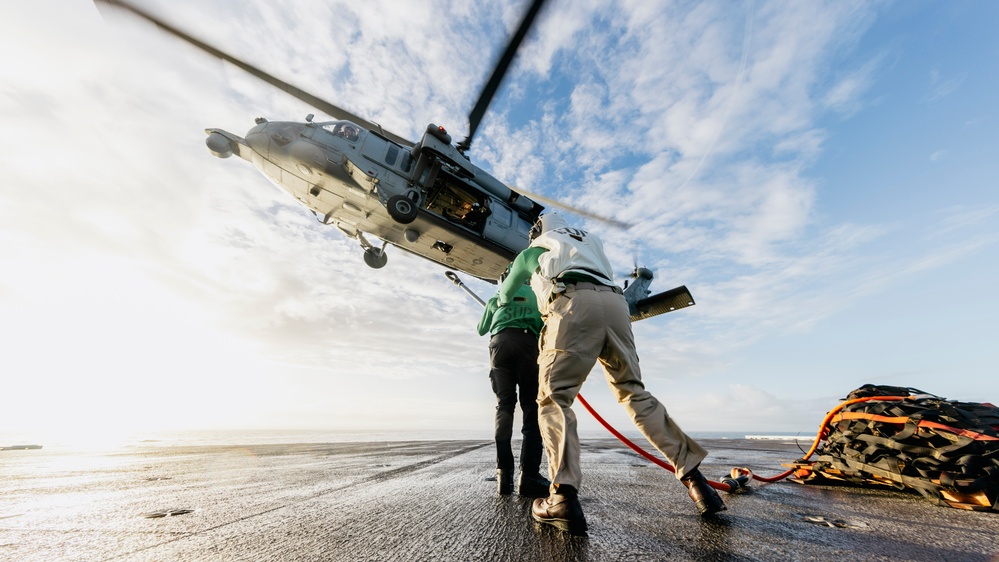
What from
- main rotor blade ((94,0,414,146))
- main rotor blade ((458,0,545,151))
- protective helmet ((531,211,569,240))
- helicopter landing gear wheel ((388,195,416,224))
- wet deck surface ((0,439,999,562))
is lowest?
wet deck surface ((0,439,999,562))

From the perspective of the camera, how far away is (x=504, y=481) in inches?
121

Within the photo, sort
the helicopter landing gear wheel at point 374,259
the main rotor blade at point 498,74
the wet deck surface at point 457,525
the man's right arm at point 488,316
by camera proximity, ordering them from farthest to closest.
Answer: the helicopter landing gear wheel at point 374,259
the main rotor blade at point 498,74
the man's right arm at point 488,316
the wet deck surface at point 457,525

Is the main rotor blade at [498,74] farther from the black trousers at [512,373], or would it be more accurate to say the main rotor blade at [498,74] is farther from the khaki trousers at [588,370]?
the khaki trousers at [588,370]

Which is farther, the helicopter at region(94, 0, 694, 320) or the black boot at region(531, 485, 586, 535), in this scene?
the helicopter at region(94, 0, 694, 320)

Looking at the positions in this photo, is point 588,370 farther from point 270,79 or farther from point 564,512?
point 270,79

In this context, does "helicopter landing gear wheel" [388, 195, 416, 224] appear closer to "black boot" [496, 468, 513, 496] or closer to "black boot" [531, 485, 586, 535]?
"black boot" [496, 468, 513, 496]

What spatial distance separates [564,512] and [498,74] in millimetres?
9189

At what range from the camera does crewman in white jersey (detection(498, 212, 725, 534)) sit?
2363 mm

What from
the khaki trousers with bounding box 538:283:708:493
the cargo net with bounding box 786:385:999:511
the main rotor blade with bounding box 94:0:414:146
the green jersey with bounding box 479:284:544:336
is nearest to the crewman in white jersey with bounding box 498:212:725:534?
the khaki trousers with bounding box 538:283:708:493

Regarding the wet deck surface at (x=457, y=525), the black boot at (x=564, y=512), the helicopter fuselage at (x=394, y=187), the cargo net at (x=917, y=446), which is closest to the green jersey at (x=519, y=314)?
the wet deck surface at (x=457, y=525)

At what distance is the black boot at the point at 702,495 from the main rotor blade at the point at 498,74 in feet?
25.4

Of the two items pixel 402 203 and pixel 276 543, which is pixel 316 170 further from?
pixel 276 543

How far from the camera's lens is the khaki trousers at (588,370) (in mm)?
2430

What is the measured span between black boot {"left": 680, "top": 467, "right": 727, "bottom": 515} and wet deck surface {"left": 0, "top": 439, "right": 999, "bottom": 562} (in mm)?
70
